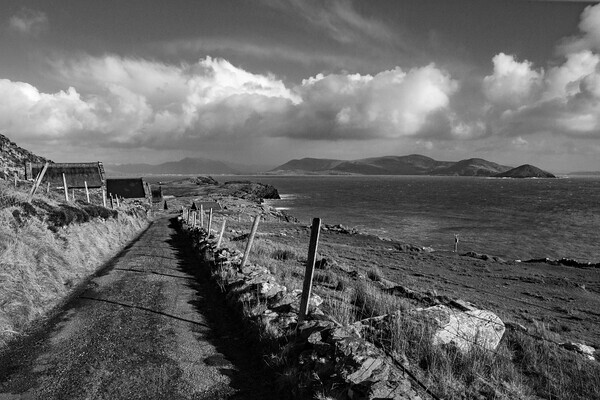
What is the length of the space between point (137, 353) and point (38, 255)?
20.5 feet

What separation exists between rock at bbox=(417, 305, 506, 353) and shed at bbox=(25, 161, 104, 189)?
4302 cm

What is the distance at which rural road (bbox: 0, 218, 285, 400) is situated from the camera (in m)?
5.74

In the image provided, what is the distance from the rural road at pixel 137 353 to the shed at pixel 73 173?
37410 millimetres

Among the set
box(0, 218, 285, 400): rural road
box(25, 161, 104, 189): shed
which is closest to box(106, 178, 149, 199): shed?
box(25, 161, 104, 189): shed

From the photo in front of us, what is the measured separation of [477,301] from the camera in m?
17.1

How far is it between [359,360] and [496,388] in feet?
6.53

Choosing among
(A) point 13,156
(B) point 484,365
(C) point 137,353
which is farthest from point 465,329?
(A) point 13,156

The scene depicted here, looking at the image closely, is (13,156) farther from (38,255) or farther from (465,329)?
(465,329)

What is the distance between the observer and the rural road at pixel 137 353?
226 inches

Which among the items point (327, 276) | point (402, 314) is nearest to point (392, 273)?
point (327, 276)

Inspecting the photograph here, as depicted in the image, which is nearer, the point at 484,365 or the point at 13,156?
the point at 484,365

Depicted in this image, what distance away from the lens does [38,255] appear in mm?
10688

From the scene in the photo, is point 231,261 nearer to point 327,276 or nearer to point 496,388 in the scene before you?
point 327,276

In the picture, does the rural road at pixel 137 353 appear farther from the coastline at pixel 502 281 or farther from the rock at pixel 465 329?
the coastline at pixel 502 281
